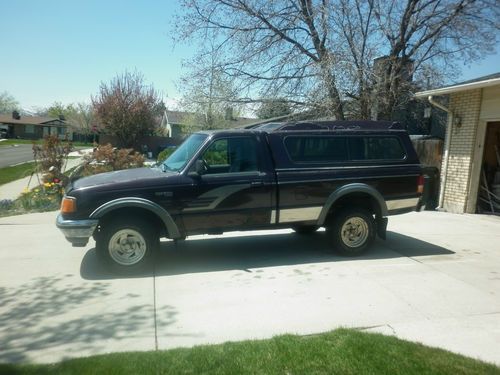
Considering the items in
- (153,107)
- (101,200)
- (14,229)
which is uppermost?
(153,107)

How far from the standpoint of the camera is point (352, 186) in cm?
615

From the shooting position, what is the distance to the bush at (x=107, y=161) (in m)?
12.2

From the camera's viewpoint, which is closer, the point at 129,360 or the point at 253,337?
the point at 129,360

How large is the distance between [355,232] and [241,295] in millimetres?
2473

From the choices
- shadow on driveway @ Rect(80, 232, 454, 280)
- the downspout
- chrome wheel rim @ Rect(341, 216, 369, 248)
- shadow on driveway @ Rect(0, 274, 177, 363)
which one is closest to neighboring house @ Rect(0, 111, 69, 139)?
the downspout

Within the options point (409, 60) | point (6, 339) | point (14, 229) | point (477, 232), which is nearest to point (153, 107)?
point (409, 60)

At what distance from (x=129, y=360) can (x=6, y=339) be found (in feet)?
4.33

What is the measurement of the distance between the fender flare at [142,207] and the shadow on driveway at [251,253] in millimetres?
499

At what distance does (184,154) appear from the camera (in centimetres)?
606

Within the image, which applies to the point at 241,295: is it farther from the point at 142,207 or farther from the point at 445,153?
the point at 445,153

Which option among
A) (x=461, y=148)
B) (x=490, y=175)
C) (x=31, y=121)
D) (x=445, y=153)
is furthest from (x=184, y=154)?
(x=31, y=121)

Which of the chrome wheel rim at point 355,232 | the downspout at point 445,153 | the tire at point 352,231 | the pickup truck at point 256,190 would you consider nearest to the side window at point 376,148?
the pickup truck at point 256,190

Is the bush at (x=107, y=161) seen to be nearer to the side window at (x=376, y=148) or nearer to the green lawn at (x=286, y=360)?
the side window at (x=376, y=148)

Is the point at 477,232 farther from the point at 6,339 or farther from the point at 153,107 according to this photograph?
the point at 153,107
